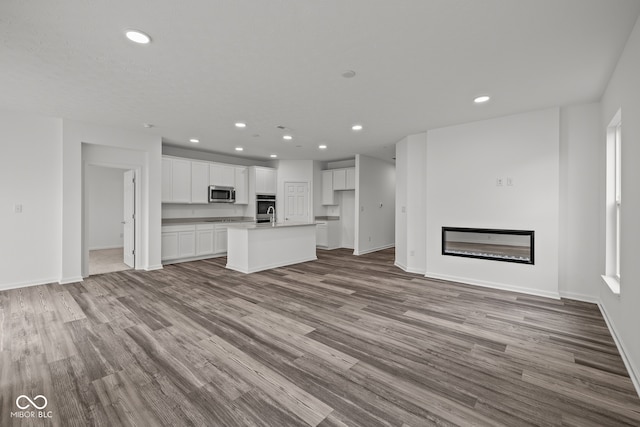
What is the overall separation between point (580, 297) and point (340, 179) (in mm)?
5858

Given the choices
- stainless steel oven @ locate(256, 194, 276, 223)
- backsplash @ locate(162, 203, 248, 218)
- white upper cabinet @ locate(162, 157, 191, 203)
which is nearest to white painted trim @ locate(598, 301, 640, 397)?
stainless steel oven @ locate(256, 194, 276, 223)

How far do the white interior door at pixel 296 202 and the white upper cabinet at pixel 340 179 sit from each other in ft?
2.88

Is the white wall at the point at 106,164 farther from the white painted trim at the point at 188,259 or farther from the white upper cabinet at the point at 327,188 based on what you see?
the white upper cabinet at the point at 327,188

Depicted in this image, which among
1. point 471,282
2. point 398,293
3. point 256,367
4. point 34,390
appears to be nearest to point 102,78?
point 34,390

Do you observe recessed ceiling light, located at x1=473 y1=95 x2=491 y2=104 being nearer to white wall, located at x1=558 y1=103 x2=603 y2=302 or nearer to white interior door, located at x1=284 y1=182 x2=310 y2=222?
white wall, located at x1=558 y1=103 x2=603 y2=302

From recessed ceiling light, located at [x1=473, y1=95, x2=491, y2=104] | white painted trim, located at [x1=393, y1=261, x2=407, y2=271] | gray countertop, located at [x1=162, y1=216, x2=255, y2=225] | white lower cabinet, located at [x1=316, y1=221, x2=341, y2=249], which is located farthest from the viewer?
white lower cabinet, located at [x1=316, y1=221, x2=341, y2=249]

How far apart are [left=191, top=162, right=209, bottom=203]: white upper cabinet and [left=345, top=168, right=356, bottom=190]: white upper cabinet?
3885mm

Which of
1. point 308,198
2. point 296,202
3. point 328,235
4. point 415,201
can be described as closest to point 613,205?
point 415,201

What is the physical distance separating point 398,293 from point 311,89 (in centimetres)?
308

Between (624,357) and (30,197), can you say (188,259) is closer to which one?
(30,197)

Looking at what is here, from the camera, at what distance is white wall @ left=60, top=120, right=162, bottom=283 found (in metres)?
4.57

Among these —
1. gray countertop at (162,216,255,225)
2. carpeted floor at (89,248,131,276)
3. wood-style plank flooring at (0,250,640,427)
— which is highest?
gray countertop at (162,216,255,225)

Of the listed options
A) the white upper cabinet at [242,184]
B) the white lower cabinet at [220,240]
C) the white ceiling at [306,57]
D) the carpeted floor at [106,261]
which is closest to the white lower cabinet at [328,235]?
the white upper cabinet at [242,184]

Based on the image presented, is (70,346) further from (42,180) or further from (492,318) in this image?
(492,318)
